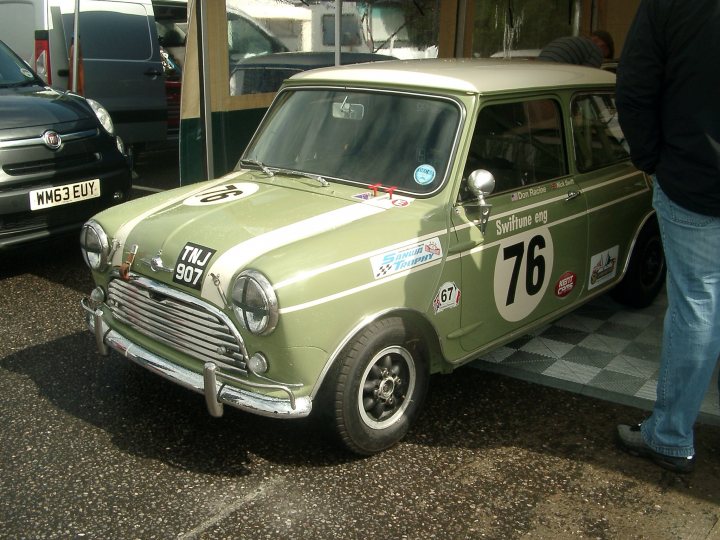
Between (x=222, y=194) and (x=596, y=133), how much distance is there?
2.20 metres

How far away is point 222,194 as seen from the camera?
383 cm

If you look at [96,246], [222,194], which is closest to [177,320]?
[96,246]

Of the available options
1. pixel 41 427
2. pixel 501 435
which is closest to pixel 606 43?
pixel 501 435

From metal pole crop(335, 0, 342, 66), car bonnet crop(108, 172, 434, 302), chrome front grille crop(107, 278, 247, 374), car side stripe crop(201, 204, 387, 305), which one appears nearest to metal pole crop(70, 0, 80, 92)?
metal pole crop(335, 0, 342, 66)

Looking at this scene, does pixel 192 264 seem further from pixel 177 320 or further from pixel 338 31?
pixel 338 31

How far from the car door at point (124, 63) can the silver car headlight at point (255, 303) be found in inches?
245

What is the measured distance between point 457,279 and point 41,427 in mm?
2016

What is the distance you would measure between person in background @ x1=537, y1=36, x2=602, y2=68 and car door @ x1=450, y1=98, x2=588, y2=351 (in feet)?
5.00

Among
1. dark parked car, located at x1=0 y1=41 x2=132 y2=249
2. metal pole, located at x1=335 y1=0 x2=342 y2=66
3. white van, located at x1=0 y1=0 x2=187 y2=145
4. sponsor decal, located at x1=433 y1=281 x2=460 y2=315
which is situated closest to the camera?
sponsor decal, located at x1=433 y1=281 x2=460 y2=315

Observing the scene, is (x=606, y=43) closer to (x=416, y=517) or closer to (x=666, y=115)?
(x=666, y=115)

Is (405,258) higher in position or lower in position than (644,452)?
higher

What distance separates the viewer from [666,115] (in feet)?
9.79

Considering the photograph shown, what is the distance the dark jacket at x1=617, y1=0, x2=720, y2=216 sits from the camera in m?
2.82

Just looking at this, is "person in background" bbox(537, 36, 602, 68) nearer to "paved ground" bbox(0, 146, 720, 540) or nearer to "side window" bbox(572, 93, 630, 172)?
"side window" bbox(572, 93, 630, 172)
